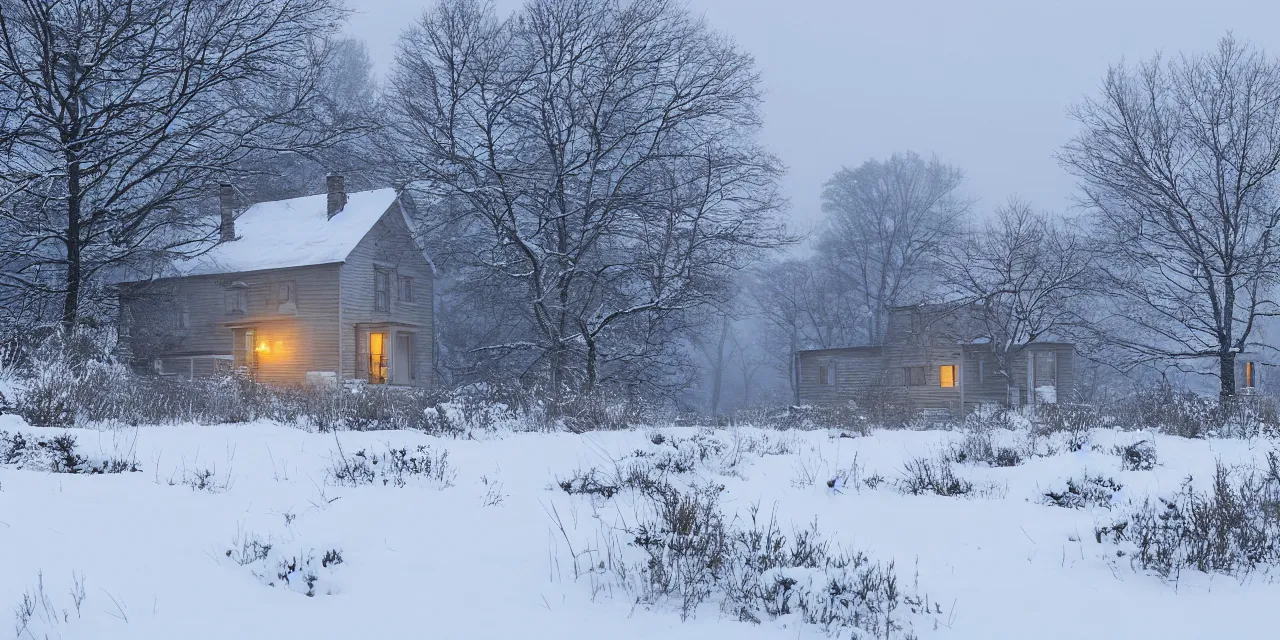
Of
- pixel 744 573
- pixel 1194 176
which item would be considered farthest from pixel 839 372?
pixel 744 573

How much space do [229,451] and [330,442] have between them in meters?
1.13

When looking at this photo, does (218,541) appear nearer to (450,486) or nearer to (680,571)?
(450,486)

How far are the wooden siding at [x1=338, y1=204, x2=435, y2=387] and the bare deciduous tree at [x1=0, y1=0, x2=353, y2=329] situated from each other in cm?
1210

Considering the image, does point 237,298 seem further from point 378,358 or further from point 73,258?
point 73,258

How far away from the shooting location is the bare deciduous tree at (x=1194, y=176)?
2080cm

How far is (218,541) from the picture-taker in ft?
17.7

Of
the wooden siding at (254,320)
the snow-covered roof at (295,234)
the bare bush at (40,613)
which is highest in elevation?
the snow-covered roof at (295,234)

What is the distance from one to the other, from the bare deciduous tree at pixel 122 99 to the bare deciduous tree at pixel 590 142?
453cm

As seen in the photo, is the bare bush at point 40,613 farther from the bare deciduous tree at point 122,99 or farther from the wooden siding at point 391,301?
the wooden siding at point 391,301

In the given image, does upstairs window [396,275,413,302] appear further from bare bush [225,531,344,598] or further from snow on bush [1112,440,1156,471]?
bare bush [225,531,344,598]

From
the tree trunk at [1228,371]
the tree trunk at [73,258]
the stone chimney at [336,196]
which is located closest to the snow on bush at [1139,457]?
the tree trunk at [1228,371]

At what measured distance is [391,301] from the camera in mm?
32281

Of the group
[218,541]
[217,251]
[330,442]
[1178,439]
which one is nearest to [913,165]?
[217,251]

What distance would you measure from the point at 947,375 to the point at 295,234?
24903 millimetres
